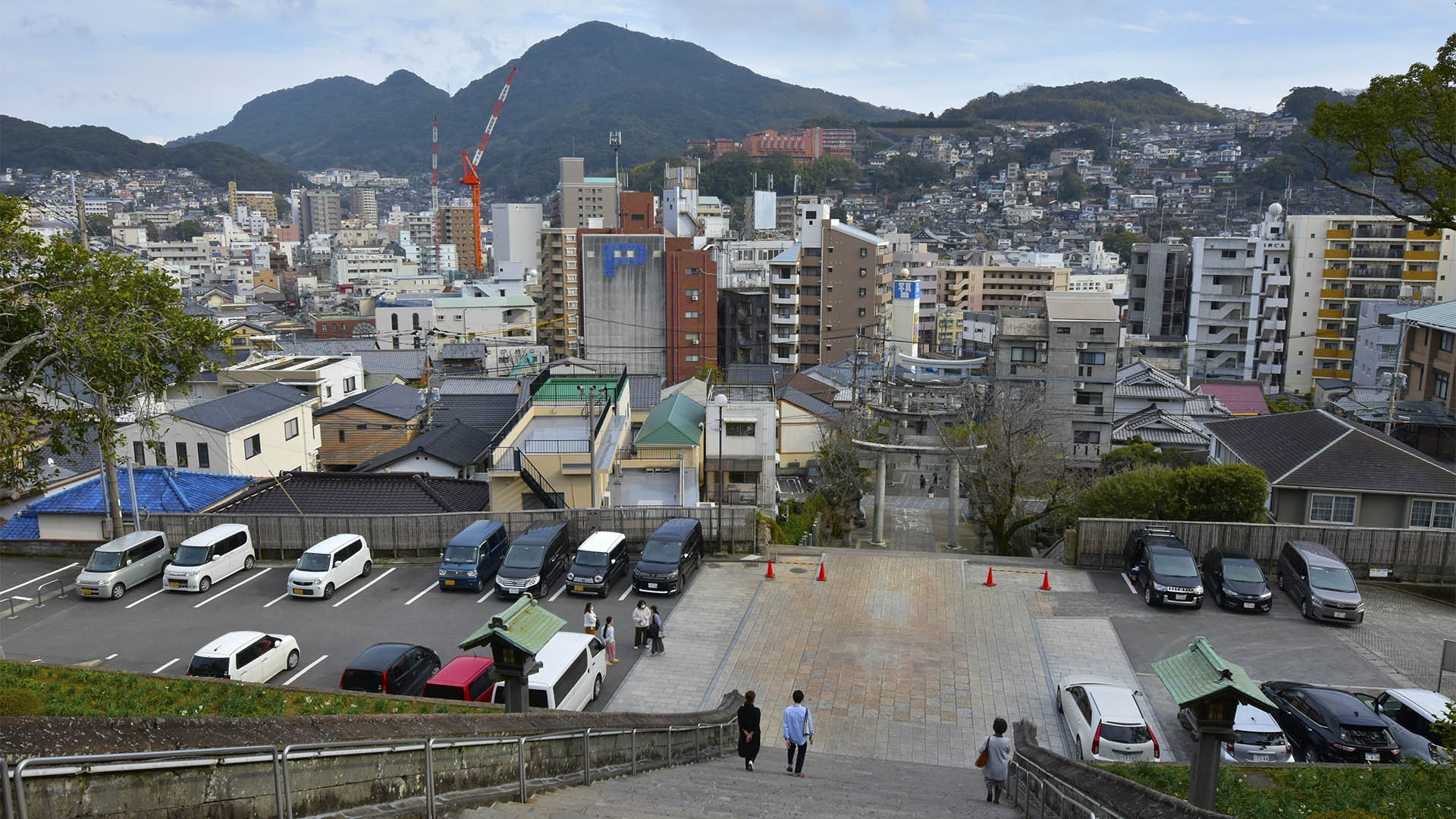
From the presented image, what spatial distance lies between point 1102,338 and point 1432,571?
21.6 m

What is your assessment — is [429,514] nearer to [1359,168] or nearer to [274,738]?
[274,738]

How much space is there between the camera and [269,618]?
16.6m

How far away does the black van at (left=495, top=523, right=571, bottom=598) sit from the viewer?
17344 millimetres

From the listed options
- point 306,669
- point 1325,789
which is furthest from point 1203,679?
point 306,669

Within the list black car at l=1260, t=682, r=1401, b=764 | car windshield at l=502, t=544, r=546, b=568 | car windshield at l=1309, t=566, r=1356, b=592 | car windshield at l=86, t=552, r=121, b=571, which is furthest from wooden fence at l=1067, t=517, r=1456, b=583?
car windshield at l=86, t=552, r=121, b=571

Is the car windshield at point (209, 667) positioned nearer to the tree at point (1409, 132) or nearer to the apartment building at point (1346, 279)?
the tree at point (1409, 132)

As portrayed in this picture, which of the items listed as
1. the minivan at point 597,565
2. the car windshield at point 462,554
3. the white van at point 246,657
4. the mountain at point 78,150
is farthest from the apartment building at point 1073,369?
the mountain at point 78,150

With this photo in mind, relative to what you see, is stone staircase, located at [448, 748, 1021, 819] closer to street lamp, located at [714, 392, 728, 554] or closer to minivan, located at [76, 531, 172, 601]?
street lamp, located at [714, 392, 728, 554]

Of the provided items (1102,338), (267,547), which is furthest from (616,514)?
(1102,338)

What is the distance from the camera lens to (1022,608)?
17.7 meters

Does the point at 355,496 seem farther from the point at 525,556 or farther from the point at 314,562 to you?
the point at 525,556

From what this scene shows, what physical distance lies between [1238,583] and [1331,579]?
5.43 ft

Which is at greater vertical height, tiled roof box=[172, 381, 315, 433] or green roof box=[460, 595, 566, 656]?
green roof box=[460, 595, 566, 656]

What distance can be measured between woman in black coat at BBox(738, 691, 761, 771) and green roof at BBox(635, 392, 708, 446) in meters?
16.6
